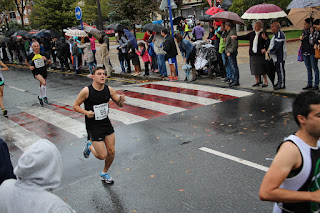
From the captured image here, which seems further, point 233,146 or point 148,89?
point 148,89

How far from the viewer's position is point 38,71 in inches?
476

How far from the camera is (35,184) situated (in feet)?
8.04

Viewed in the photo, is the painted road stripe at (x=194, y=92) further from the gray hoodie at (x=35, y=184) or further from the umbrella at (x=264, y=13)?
the gray hoodie at (x=35, y=184)

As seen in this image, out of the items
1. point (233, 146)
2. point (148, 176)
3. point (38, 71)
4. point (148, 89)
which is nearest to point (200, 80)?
point (148, 89)

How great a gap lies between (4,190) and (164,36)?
12.5 m

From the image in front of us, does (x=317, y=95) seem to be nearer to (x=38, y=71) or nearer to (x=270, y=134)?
(x=270, y=134)

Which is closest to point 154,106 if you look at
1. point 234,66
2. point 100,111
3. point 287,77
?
point 234,66

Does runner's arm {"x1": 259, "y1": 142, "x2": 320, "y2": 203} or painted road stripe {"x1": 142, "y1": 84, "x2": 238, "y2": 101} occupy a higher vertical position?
runner's arm {"x1": 259, "y1": 142, "x2": 320, "y2": 203}

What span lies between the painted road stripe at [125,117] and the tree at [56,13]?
19.1m

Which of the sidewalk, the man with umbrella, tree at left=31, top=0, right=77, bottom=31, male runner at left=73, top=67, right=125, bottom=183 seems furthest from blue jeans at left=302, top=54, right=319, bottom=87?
tree at left=31, top=0, right=77, bottom=31

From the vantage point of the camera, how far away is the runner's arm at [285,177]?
2.52m

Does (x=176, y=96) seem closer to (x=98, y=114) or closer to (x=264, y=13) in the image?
(x=264, y=13)

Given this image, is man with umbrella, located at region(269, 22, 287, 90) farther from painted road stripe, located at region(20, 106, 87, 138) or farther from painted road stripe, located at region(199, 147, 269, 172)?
painted road stripe, located at region(20, 106, 87, 138)

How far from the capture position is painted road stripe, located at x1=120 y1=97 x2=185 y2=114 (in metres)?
10.0
